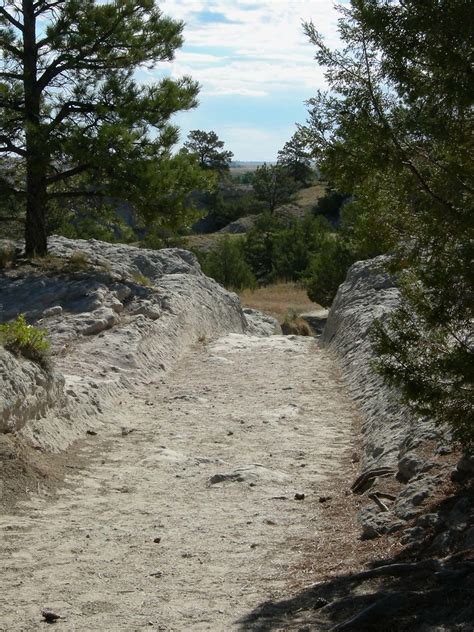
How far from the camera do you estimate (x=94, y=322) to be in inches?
544

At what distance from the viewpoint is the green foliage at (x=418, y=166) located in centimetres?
548

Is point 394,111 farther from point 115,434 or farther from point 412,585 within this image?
point 115,434

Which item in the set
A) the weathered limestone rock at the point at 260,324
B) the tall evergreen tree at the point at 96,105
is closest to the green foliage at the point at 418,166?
the tall evergreen tree at the point at 96,105

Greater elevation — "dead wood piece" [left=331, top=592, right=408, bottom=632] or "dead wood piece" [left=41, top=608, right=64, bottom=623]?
"dead wood piece" [left=331, top=592, right=408, bottom=632]

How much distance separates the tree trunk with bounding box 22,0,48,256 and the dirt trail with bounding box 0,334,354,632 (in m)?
6.10

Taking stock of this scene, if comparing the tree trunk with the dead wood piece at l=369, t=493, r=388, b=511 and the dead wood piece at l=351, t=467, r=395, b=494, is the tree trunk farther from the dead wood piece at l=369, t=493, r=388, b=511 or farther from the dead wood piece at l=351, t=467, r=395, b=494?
the dead wood piece at l=369, t=493, r=388, b=511

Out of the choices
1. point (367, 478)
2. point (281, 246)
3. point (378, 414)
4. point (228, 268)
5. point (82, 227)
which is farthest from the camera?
point (281, 246)

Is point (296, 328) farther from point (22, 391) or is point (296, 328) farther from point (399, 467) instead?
point (399, 467)

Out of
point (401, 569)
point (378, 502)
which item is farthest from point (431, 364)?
point (401, 569)

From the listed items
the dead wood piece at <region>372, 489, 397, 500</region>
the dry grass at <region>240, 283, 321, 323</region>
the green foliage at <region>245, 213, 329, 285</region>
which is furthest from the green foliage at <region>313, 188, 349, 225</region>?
the dead wood piece at <region>372, 489, 397, 500</region>

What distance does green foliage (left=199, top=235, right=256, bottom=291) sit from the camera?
38906 mm

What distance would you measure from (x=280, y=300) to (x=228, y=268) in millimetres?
4885

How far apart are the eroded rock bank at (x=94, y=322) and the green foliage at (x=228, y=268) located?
56.4 ft

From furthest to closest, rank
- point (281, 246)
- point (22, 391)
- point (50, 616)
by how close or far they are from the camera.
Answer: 1. point (281, 246)
2. point (22, 391)
3. point (50, 616)
